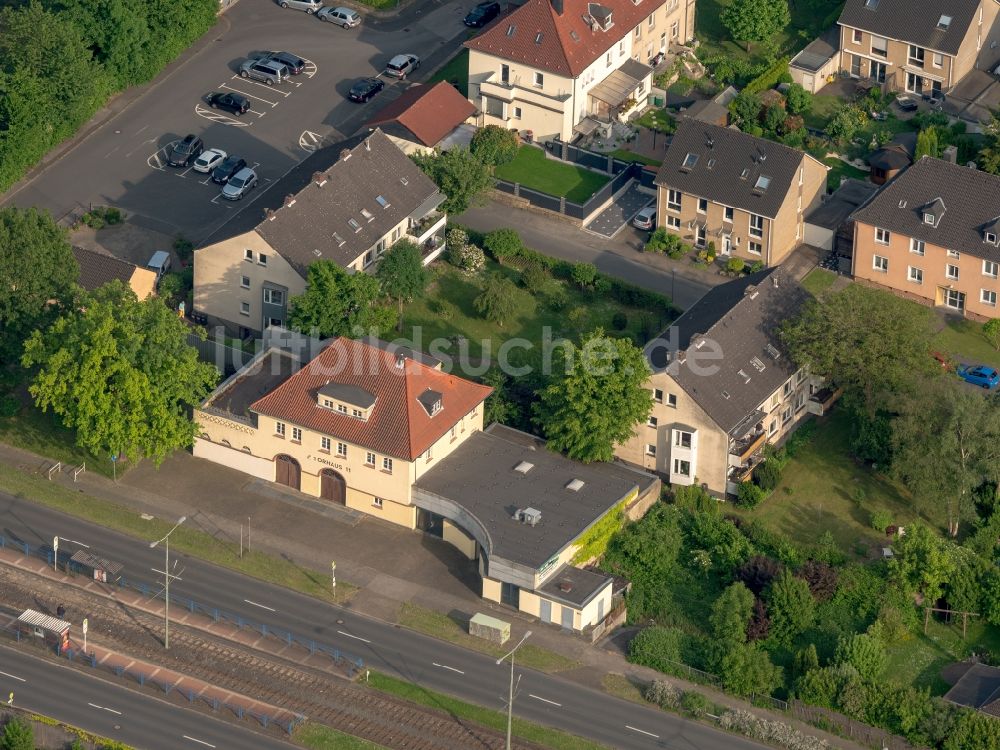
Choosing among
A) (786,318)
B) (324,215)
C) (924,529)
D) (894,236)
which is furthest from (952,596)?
(324,215)

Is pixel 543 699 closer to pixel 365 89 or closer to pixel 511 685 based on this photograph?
pixel 511 685

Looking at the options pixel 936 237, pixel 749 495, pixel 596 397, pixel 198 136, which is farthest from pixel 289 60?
pixel 749 495

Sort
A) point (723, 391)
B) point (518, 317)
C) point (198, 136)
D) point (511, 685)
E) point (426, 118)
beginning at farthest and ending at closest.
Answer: point (198, 136) → point (426, 118) → point (518, 317) → point (723, 391) → point (511, 685)

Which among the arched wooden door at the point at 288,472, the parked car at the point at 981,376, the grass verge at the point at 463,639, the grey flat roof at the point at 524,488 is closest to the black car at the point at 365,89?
the grey flat roof at the point at 524,488

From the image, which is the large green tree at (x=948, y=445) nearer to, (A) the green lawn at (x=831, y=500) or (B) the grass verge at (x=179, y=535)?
(A) the green lawn at (x=831, y=500)

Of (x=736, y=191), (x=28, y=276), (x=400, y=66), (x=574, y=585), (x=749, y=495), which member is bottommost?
(x=749, y=495)

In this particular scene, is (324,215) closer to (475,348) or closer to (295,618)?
(475,348)

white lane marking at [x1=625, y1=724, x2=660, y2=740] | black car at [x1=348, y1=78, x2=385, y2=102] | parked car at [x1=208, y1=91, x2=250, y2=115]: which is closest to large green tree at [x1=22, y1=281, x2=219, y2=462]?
white lane marking at [x1=625, y1=724, x2=660, y2=740]
